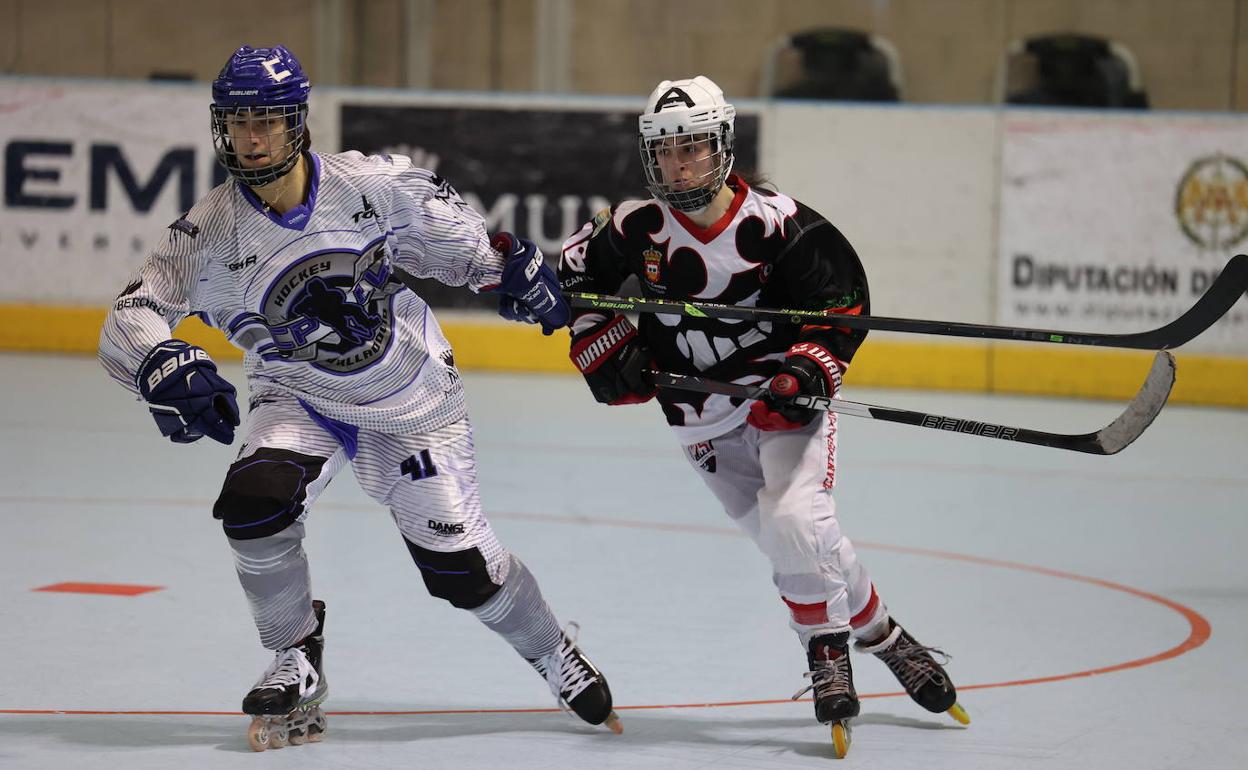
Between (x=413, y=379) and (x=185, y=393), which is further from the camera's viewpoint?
(x=413, y=379)

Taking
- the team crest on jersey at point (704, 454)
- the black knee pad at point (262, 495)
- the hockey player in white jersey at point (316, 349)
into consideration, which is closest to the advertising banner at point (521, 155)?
the team crest on jersey at point (704, 454)

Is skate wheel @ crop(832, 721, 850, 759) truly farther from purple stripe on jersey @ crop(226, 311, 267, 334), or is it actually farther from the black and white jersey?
purple stripe on jersey @ crop(226, 311, 267, 334)

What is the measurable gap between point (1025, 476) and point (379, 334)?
444cm

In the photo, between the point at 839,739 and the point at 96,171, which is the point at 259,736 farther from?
the point at 96,171

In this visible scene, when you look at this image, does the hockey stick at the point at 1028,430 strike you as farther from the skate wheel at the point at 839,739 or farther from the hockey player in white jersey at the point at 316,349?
the skate wheel at the point at 839,739

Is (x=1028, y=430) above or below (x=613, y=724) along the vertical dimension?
above

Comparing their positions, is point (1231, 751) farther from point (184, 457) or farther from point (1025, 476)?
point (184, 457)

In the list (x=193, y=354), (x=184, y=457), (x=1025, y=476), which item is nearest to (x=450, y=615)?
(x=193, y=354)

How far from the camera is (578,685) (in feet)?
12.8

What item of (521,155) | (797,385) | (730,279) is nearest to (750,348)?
(730,279)

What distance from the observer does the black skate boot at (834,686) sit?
148 inches

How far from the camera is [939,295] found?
10.2m

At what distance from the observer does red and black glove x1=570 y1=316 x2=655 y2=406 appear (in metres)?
4.07

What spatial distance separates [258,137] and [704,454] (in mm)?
1281
